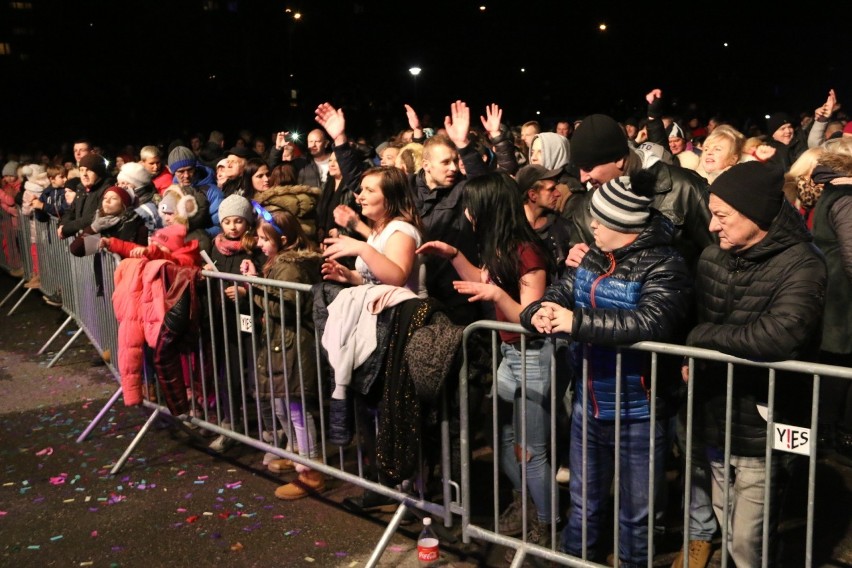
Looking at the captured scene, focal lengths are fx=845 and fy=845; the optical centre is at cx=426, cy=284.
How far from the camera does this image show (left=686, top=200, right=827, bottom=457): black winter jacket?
10.7 ft

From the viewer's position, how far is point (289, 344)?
547 centimetres

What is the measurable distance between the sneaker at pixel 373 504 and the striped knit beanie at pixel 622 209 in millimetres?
2503

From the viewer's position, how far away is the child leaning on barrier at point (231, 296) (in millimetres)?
5969

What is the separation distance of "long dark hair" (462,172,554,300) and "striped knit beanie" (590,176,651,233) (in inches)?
29.4

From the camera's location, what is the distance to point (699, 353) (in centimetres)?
343

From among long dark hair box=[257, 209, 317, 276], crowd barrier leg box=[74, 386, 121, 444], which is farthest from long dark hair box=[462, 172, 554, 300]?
crowd barrier leg box=[74, 386, 121, 444]

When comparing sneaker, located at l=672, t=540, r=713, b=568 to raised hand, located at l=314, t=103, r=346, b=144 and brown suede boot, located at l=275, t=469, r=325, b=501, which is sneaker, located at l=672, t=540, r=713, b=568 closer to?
brown suede boot, located at l=275, t=469, r=325, b=501

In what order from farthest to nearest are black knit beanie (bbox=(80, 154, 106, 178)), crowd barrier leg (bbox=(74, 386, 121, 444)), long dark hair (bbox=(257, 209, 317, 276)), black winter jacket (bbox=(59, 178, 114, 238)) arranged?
1. black knit beanie (bbox=(80, 154, 106, 178))
2. black winter jacket (bbox=(59, 178, 114, 238))
3. crowd barrier leg (bbox=(74, 386, 121, 444))
4. long dark hair (bbox=(257, 209, 317, 276))

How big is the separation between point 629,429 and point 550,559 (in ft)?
2.54

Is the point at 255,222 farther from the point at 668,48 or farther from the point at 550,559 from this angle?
the point at 668,48

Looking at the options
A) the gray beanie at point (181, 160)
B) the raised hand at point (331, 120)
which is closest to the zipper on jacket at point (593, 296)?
the raised hand at point (331, 120)

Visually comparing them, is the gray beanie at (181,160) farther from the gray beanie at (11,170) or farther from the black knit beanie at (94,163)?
the gray beanie at (11,170)

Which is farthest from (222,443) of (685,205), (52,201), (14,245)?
(14,245)

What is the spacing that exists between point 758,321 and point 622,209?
30.1 inches
